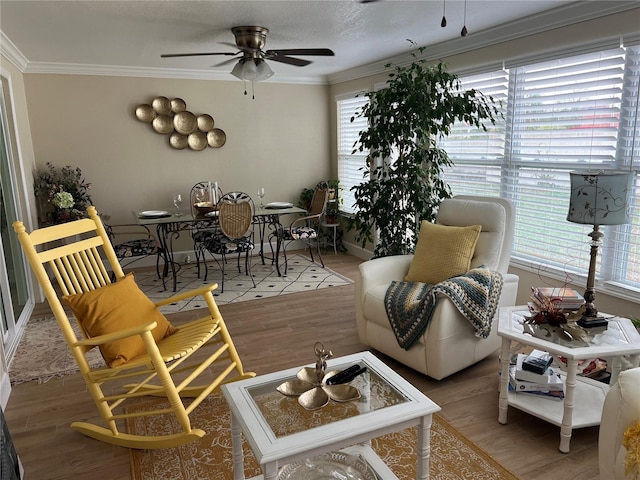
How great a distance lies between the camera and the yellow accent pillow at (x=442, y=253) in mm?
3033

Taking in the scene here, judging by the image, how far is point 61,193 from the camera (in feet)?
15.4

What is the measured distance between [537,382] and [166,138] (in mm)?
4868

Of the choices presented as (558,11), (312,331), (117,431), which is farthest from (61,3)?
(558,11)

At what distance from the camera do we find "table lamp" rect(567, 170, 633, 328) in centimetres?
220

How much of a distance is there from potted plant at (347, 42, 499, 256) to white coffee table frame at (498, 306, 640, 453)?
4.62 feet

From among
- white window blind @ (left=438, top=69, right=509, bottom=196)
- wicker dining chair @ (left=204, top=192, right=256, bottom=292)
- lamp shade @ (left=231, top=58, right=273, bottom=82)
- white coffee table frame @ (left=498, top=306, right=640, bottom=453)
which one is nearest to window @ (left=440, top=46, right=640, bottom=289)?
white window blind @ (left=438, top=69, right=509, bottom=196)

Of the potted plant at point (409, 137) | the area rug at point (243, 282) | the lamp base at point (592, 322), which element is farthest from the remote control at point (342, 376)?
the area rug at point (243, 282)

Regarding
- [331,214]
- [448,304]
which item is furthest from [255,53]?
[331,214]

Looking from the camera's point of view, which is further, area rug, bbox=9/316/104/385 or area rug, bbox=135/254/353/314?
area rug, bbox=135/254/353/314

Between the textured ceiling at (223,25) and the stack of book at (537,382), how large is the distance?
2.35 metres

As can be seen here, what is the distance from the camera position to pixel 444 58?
433 cm

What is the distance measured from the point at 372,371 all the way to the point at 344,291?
2.71 meters

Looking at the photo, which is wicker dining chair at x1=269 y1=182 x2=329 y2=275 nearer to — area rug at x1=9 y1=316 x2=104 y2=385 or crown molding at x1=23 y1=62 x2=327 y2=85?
crown molding at x1=23 y1=62 x2=327 y2=85

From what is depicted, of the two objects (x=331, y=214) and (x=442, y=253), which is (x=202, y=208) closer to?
(x=331, y=214)
